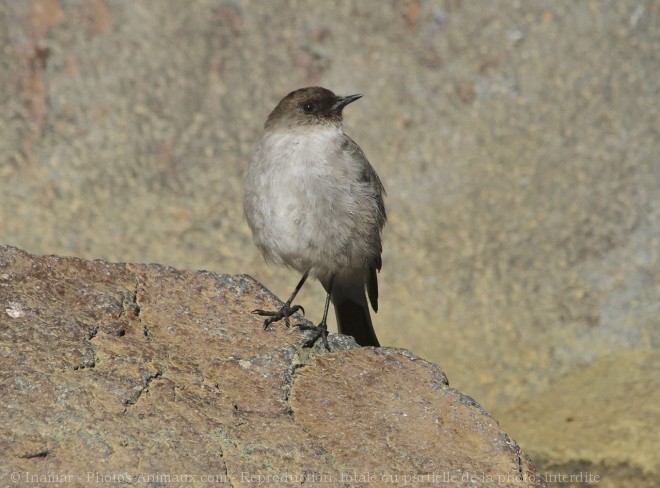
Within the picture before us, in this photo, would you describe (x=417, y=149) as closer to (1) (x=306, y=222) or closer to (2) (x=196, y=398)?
(1) (x=306, y=222)

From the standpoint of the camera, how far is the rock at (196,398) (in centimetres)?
494

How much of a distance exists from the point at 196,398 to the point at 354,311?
9.62 ft

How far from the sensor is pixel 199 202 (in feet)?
46.7

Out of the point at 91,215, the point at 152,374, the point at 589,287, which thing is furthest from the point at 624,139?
the point at 152,374

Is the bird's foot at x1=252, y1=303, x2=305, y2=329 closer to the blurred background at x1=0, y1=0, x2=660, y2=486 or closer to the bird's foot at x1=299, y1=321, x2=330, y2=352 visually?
the bird's foot at x1=299, y1=321, x2=330, y2=352

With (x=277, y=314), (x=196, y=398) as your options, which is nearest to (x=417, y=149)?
(x=277, y=314)

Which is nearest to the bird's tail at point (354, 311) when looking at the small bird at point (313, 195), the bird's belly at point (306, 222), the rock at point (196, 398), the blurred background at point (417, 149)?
the small bird at point (313, 195)

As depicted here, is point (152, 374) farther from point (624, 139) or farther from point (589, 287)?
point (624, 139)

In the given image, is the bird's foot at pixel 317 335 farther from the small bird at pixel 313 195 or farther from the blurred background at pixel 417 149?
the blurred background at pixel 417 149

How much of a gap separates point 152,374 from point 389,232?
28.7 feet

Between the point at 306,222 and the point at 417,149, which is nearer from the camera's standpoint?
the point at 306,222

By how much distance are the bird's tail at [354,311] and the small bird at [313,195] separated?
253 mm

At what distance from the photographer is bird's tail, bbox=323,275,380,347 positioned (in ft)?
26.8

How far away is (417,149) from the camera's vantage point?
14.6m
